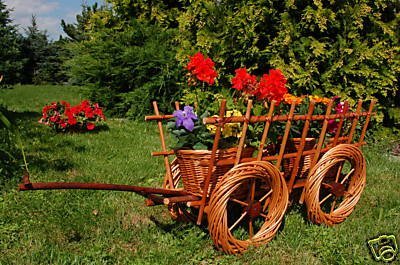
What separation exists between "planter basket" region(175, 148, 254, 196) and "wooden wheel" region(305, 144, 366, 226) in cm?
56

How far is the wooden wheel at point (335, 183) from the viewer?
2785 mm

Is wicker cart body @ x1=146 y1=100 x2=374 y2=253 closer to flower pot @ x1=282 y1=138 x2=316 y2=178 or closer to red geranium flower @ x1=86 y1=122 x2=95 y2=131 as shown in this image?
flower pot @ x1=282 y1=138 x2=316 y2=178

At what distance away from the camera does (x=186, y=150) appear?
8.09 ft

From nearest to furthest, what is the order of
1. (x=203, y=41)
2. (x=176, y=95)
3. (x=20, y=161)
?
(x=20, y=161)
(x=203, y=41)
(x=176, y=95)

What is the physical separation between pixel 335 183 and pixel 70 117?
401cm

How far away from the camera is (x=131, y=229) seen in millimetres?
2852

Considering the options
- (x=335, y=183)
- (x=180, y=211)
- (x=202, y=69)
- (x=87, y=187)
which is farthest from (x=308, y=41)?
(x=87, y=187)

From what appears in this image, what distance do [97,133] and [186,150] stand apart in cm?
388

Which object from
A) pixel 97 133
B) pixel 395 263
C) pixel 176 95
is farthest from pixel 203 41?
pixel 395 263

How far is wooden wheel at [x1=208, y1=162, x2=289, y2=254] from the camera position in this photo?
2.36 metres

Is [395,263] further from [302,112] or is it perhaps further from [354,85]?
[354,85]

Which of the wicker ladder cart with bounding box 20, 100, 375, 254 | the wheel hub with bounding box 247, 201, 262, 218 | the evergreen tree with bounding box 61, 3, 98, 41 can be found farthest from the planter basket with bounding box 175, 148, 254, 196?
the evergreen tree with bounding box 61, 3, 98, 41

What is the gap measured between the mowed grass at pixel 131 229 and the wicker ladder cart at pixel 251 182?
133mm

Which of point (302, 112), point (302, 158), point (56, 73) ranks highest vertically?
point (302, 112)
